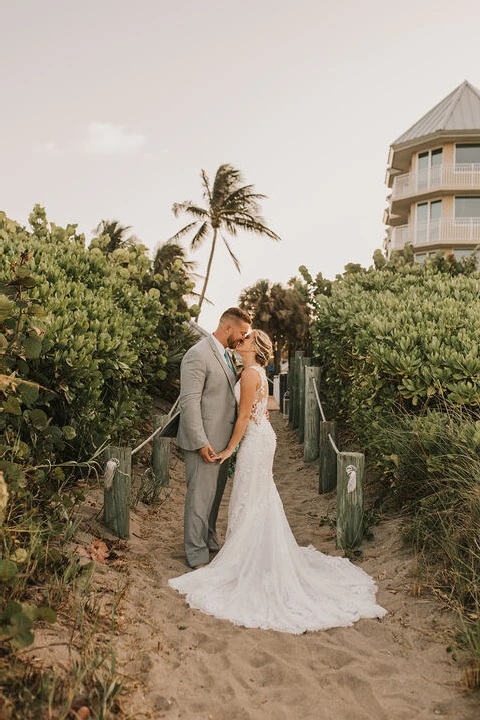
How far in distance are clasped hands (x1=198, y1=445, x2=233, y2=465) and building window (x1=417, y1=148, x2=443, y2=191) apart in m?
32.9

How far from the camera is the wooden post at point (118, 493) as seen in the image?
518 cm

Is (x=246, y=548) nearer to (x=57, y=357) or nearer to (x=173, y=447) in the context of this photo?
(x=57, y=357)

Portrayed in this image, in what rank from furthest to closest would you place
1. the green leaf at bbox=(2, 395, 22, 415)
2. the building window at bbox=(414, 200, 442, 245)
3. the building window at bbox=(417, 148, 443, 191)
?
the building window at bbox=(414, 200, 442, 245)
the building window at bbox=(417, 148, 443, 191)
the green leaf at bbox=(2, 395, 22, 415)

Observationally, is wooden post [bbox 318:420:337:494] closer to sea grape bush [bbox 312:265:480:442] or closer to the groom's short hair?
sea grape bush [bbox 312:265:480:442]

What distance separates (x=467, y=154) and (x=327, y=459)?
1257 inches

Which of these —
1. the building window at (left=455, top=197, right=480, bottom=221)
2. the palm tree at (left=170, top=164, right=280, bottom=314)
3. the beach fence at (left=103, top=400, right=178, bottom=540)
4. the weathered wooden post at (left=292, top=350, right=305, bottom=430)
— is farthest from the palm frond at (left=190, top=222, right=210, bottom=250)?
the beach fence at (left=103, top=400, right=178, bottom=540)

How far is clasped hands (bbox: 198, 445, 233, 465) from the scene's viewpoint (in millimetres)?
5023

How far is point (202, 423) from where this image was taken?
16.7 ft

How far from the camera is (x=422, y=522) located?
16.1 feet

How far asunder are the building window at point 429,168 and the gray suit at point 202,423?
32.6 metres

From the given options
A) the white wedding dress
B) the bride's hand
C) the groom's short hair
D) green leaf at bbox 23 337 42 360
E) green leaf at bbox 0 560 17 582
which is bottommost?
the white wedding dress

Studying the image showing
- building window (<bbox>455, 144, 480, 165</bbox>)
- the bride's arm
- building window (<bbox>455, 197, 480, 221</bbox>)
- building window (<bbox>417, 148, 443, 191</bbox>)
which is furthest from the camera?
building window (<bbox>455, 197, 480, 221</bbox>)

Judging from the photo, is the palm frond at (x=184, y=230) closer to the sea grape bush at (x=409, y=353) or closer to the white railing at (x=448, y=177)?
the white railing at (x=448, y=177)

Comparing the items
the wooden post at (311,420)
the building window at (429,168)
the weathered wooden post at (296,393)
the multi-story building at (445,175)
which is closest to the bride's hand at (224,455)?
the wooden post at (311,420)
